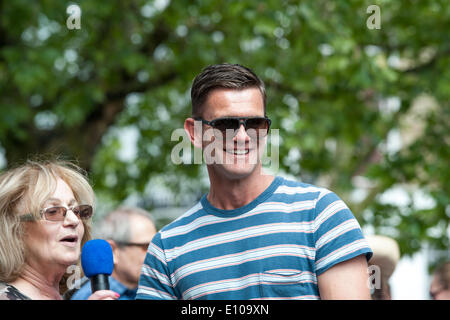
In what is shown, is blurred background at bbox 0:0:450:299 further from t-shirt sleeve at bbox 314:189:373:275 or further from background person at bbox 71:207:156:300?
t-shirt sleeve at bbox 314:189:373:275

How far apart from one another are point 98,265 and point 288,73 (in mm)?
5455

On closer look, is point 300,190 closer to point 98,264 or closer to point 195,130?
point 195,130

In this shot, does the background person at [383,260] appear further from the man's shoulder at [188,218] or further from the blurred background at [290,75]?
the blurred background at [290,75]

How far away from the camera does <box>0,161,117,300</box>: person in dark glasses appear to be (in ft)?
8.52

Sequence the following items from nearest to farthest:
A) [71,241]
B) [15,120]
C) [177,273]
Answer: [177,273]
[71,241]
[15,120]

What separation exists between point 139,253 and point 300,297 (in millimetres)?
2145

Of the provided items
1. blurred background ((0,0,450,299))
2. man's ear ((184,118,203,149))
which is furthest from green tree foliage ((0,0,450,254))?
man's ear ((184,118,203,149))

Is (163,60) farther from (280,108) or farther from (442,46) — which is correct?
(442,46)

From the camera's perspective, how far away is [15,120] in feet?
23.4

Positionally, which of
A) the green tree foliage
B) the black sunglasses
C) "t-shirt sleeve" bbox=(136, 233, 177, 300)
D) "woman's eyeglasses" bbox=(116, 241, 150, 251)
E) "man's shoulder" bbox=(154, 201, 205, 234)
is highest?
the green tree foliage

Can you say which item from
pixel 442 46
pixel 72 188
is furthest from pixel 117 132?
pixel 72 188

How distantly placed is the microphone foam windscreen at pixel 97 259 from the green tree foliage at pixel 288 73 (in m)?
3.98

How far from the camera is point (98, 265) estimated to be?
2314 millimetres

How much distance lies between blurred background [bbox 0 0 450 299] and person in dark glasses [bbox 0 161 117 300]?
3.79m
